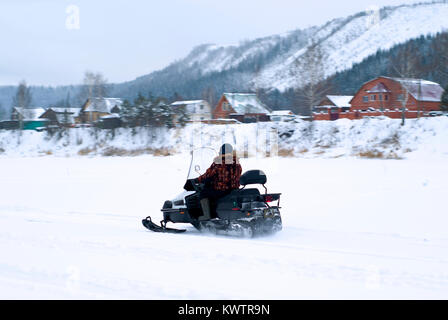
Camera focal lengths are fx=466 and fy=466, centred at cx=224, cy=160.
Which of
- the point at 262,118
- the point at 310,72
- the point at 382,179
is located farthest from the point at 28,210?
the point at 262,118

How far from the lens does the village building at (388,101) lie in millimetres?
36688

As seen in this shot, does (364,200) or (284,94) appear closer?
(364,200)

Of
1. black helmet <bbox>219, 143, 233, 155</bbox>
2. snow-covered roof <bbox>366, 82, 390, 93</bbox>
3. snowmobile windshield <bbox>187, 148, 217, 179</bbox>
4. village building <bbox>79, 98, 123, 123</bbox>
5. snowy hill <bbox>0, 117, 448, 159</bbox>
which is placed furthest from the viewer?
village building <bbox>79, 98, 123, 123</bbox>

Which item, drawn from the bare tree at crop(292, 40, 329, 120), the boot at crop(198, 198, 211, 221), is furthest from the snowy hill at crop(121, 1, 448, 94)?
the boot at crop(198, 198, 211, 221)

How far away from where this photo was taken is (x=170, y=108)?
36.3m

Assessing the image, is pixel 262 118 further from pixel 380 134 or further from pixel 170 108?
pixel 380 134

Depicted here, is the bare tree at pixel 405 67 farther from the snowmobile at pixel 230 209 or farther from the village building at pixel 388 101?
the snowmobile at pixel 230 209

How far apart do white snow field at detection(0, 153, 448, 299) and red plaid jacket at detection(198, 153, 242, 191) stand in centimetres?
89

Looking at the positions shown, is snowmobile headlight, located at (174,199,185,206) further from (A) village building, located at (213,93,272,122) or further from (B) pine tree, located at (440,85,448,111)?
(A) village building, located at (213,93,272,122)

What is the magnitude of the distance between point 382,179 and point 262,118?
33054mm

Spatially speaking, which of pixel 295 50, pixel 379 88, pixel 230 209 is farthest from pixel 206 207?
pixel 295 50

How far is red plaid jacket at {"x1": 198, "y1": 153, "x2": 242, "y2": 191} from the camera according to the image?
309 inches
